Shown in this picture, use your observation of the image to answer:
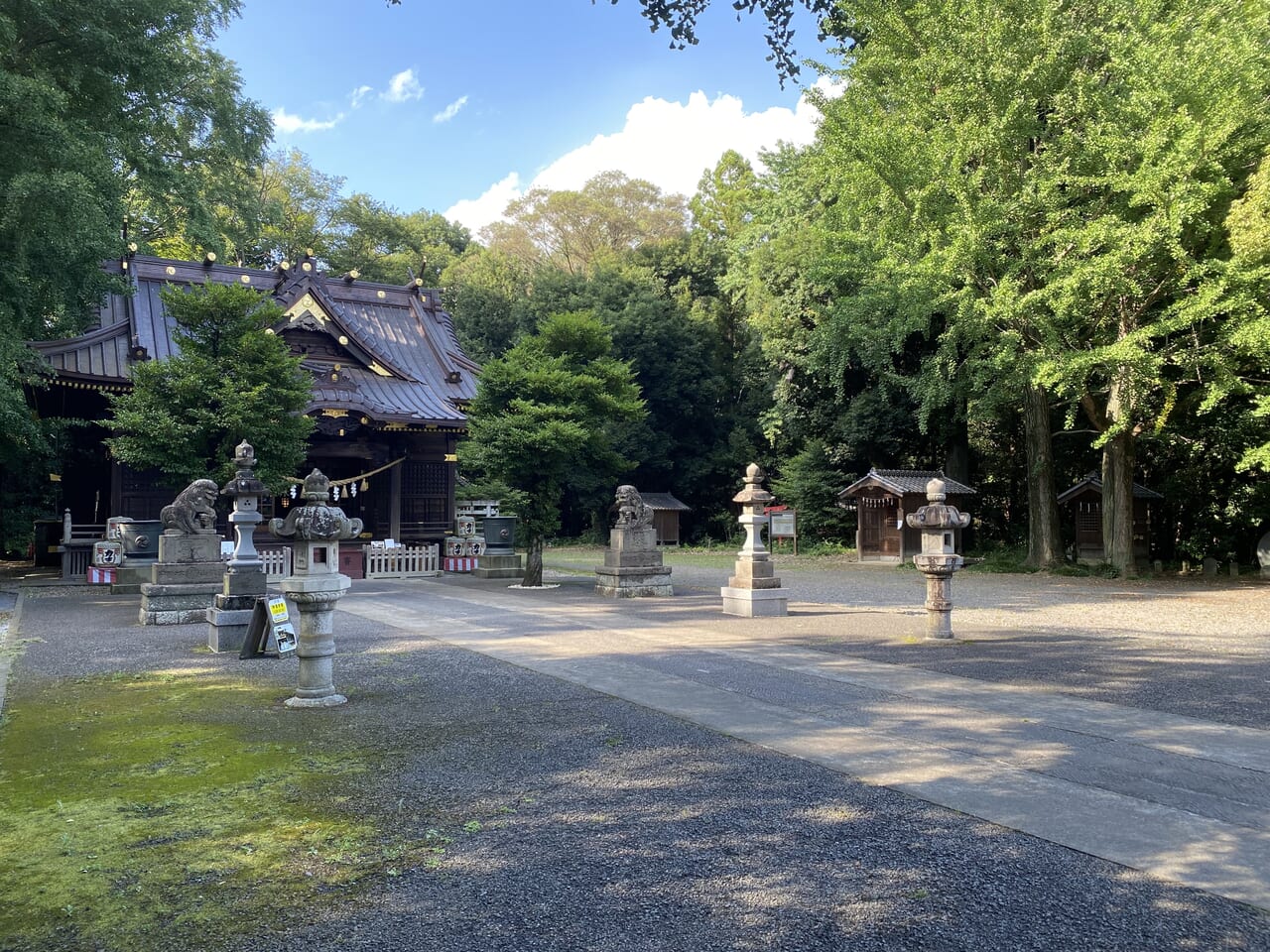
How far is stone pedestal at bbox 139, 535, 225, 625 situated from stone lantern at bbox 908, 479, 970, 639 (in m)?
9.28

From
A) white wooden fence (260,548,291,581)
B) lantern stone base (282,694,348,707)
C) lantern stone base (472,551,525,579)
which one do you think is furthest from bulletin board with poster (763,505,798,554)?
lantern stone base (282,694,348,707)

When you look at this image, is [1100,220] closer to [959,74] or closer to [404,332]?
[959,74]

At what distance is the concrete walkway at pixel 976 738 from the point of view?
13.0 ft

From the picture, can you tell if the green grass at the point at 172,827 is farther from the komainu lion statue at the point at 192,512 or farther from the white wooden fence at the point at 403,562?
the white wooden fence at the point at 403,562

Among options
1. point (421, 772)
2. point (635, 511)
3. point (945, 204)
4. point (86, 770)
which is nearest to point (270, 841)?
point (421, 772)

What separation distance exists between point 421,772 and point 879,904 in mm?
2717

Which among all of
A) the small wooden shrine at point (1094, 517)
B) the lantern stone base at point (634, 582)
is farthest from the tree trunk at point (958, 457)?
the lantern stone base at point (634, 582)

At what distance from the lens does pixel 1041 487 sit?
72.4ft

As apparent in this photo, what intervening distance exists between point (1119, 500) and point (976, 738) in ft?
56.6

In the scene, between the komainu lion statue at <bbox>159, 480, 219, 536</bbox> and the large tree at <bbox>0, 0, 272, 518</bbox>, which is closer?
the komainu lion statue at <bbox>159, 480, 219, 536</bbox>

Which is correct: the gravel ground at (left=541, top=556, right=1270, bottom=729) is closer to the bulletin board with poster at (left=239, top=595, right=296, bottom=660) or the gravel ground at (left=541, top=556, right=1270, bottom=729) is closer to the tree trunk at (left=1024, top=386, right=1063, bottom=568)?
the tree trunk at (left=1024, top=386, right=1063, bottom=568)

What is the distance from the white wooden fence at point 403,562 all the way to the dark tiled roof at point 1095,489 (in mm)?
17532

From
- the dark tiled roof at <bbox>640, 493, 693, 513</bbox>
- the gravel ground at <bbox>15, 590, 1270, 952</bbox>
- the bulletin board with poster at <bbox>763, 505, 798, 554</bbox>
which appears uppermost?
the dark tiled roof at <bbox>640, 493, 693, 513</bbox>

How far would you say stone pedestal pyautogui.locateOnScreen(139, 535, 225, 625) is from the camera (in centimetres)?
1145
